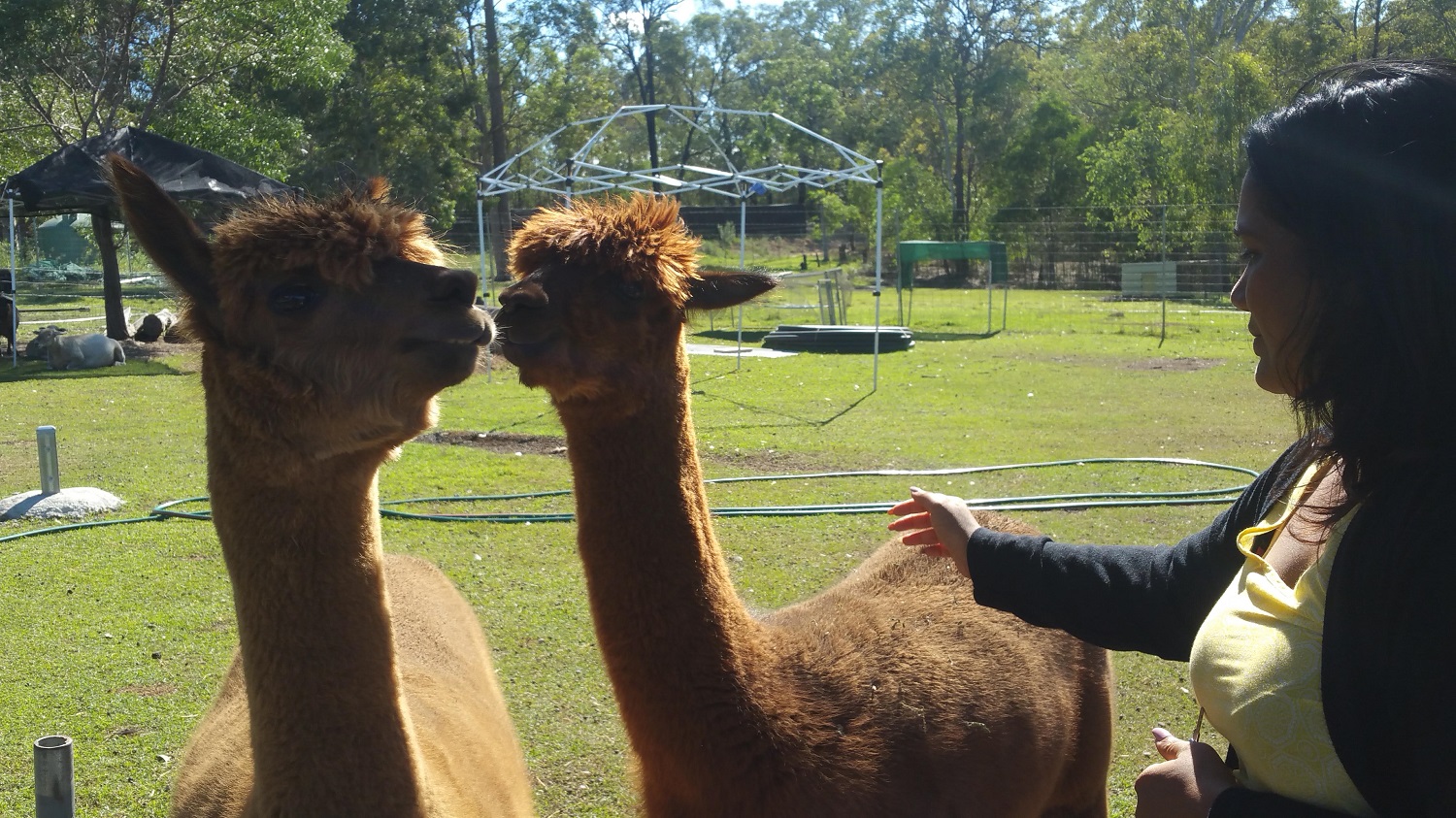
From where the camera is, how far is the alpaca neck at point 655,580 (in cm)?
258

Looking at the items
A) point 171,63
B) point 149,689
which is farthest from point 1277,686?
point 171,63

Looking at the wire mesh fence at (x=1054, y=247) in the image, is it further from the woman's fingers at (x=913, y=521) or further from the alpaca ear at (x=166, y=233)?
the alpaca ear at (x=166, y=233)

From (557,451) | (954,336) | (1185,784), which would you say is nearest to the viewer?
(1185,784)

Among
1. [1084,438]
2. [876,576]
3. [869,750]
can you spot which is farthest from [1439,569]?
[1084,438]

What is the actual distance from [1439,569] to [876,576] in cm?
216

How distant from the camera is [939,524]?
262cm

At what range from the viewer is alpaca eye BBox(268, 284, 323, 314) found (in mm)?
2336

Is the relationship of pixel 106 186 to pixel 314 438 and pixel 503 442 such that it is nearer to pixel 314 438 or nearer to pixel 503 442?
pixel 503 442

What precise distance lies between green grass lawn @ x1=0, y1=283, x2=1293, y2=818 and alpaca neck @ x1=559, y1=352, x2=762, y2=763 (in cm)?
83

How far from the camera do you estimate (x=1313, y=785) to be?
61.2 inches

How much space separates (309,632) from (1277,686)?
5.76 feet

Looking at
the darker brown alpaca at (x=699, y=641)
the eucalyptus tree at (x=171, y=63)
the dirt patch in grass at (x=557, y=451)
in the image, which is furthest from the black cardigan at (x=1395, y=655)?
the eucalyptus tree at (x=171, y=63)

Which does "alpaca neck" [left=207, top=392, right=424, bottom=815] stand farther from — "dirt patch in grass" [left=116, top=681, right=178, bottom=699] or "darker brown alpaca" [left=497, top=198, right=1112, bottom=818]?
"dirt patch in grass" [left=116, top=681, right=178, bottom=699]

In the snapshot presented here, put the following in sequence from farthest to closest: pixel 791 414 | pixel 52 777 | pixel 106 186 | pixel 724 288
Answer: pixel 106 186 < pixel 791 414 < pixel 724 288 < pixel 52 777
